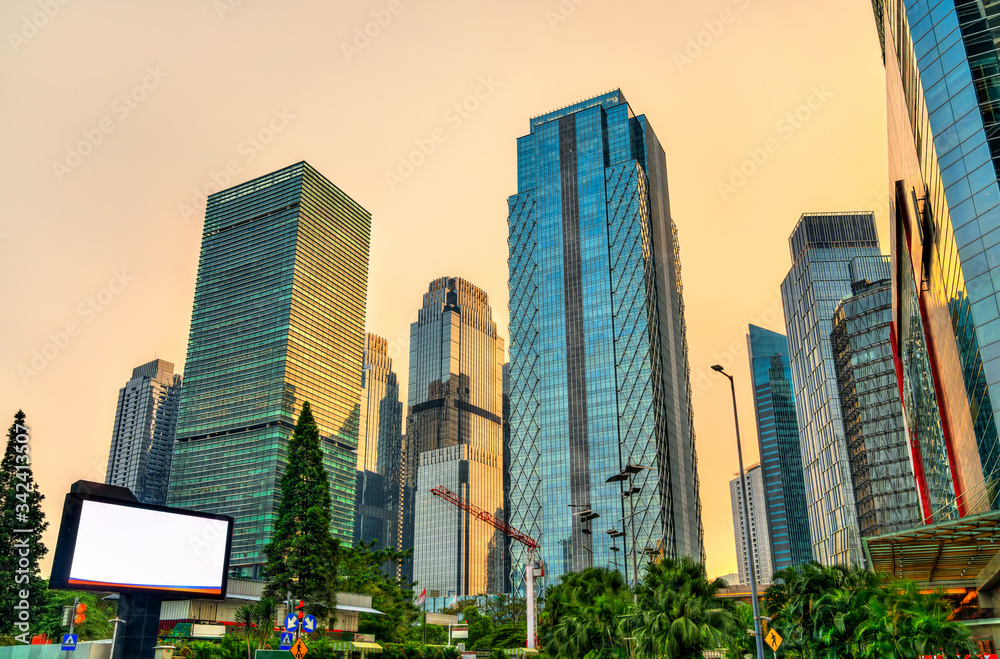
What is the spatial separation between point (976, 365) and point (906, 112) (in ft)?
65.1

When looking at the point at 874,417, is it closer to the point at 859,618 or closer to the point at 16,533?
Answer: the point at 859,618

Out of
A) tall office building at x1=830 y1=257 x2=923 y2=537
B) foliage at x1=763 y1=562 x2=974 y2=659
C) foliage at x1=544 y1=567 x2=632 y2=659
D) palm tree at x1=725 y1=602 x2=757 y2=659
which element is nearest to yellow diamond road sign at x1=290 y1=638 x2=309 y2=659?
foliage at x1=544 y1=567 x2=632 y2=659

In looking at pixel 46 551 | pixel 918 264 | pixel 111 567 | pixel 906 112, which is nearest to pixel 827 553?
pixel 918 264

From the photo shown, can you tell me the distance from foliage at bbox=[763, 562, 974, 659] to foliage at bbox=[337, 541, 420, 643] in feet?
169

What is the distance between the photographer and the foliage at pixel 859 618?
98.4ft

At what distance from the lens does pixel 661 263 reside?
17975 centimetres

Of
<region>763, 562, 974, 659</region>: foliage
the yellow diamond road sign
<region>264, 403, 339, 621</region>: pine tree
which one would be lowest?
the yellow diamond road sign

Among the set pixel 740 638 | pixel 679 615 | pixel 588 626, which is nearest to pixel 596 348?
pixel 588 626

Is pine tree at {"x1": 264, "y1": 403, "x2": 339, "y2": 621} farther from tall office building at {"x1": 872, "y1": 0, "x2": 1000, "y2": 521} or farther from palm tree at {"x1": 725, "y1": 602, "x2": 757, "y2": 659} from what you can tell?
tall office building at {"x1": 872, "y1": 0, "x2": 1000, "y2": 521}

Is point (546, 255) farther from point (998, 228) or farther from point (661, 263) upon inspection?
point (998, 228)

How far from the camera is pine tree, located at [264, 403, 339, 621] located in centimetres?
6238

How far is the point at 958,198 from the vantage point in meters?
42.4

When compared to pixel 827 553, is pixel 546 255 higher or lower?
higher

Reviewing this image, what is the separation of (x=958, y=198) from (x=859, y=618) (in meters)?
23.8
